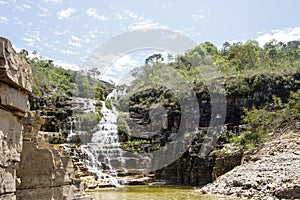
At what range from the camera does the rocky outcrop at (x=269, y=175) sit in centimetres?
1165

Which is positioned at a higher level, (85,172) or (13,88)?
(13,88)

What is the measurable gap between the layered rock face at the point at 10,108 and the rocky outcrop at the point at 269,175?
32.3ft

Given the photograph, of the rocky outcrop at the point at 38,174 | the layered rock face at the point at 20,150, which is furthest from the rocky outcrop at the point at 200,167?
the rocky outcrop at the point at 38,174

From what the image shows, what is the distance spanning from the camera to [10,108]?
3.54 m

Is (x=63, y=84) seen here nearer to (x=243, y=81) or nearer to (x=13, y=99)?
(x=243, y=81)

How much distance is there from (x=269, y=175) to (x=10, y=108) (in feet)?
40.1

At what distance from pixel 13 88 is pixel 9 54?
0.42m

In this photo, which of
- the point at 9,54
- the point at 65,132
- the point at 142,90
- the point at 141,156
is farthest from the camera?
the point at 142,90

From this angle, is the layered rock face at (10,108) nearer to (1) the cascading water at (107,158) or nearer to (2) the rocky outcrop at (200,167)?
(2) the rocky outcrop at (200,167)

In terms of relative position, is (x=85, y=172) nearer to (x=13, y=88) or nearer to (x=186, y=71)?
(x=13, y=88)

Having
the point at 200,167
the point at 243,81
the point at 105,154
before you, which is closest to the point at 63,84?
the point at 105,154

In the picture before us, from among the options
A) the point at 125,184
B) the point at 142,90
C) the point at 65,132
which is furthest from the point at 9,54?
the point at 142,90

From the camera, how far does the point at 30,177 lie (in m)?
4.78

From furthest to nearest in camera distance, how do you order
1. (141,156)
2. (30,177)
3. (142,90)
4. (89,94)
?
1. (89,94)
2. (142,90)
3. (141,156)
4. (30,177)
